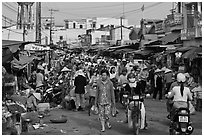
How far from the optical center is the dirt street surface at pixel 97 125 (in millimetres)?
9266

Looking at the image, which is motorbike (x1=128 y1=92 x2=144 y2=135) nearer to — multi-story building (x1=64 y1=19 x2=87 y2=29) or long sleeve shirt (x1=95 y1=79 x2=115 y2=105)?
long sleeve shirt (x1=95 y1=79 x2=115 y2=105)

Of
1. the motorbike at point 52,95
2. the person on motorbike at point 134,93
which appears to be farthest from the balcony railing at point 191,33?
the person on motorbike at point 134,93

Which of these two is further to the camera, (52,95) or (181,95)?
(52,95)

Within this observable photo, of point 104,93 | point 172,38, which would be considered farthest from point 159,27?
point 104,93

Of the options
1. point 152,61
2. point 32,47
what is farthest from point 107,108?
point 152,61

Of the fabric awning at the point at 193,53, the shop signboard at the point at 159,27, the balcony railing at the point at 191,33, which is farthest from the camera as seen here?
the shop signboard at the point at 159,27

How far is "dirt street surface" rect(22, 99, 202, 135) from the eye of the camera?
927 cm

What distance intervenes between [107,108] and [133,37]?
139ft

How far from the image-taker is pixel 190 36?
21266 millimetres

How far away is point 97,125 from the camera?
1036 centimetres

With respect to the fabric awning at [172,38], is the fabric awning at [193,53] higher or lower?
lower

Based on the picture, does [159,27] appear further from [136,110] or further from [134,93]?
[136,110]

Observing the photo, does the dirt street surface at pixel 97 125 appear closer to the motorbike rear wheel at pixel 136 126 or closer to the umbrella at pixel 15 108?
the motorbike rear wheel at pixel 136 126

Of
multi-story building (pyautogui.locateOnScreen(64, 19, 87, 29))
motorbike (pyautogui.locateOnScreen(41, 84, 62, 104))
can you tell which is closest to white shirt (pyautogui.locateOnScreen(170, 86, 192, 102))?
motorbike (pyautogui.locateOnScreen(41, 84, 62, 104))
